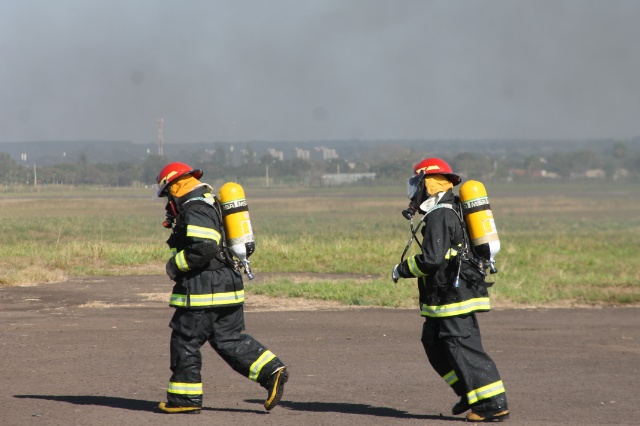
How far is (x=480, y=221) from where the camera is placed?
21.8ft

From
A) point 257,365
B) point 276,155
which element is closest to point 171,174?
point 257,365

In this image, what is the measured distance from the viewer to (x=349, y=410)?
23.8 feet

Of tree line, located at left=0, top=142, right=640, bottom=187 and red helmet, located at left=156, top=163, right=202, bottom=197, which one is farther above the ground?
red helmet, located at left=156, top=163, right=202, bottom=197

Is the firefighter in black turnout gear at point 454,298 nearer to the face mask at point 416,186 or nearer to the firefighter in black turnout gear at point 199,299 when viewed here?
the face mask at point 416,186

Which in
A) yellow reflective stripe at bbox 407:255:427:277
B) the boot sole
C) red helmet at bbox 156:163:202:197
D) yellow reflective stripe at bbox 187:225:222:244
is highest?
red helmet at bbox 156:163:202:197

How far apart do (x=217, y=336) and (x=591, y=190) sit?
51.8 meters

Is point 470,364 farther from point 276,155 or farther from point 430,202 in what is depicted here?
point 276,155

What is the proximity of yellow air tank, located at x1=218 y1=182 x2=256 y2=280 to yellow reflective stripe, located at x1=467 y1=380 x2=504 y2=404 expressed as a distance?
1674mm

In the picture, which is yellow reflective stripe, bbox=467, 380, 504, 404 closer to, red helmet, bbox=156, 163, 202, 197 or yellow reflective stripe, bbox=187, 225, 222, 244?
yellow reflective stripe, bbox=187, 225, 222, 244

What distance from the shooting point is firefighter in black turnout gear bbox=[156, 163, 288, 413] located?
6.70m

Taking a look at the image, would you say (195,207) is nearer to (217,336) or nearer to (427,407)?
(217,336)

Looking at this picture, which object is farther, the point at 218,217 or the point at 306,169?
the point at 306,169

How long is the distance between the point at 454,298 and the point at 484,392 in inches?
25.1

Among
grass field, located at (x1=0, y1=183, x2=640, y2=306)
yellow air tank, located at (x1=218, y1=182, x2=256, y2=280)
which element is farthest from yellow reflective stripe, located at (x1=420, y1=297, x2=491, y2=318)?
grass field, located at (x1=0, y1=183, x2=640, y2=306)
